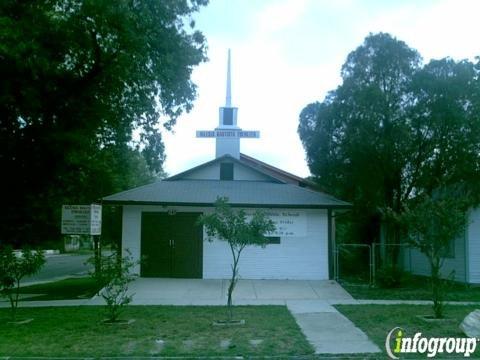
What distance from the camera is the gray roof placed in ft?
63.0

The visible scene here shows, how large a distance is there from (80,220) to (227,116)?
50.7 ft

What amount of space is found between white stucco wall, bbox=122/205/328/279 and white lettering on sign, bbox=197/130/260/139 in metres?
10.4

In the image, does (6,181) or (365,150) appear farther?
(365,150)

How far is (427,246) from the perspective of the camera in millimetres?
11984

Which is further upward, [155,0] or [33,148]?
[155,0]

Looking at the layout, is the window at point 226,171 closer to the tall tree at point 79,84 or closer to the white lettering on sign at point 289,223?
the tall tree at point 79,84

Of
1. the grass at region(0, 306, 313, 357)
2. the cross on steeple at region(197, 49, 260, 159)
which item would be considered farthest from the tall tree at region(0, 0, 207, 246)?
the cross on steeple at region(197, 49, 260, 159)

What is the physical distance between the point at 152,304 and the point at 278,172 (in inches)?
1036

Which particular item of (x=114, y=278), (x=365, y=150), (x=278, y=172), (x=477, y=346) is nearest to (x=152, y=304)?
(x=114, y=278)

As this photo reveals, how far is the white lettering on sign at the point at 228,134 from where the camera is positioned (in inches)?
1154

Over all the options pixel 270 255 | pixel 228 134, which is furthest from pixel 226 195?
pixel 228 134

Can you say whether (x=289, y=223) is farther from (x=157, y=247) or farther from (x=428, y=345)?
(x=428, y=345)

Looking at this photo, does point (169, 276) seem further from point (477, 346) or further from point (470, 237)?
point (477, 346)

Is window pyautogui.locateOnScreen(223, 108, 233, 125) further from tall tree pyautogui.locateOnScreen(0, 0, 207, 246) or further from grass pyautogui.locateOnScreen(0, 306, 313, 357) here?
grass pyautogui.locateOnScreen(0, 306, 313, 357)
